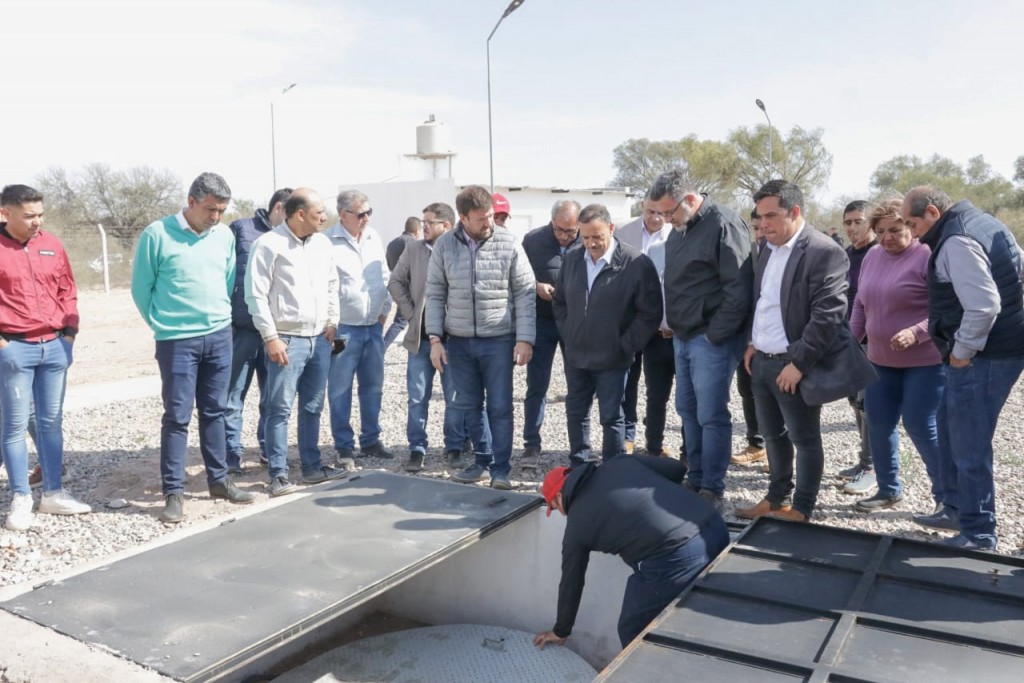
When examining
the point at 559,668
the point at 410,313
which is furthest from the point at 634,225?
the point at 559,668

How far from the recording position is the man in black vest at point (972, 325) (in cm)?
387

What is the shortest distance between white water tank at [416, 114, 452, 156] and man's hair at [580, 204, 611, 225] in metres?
20.5

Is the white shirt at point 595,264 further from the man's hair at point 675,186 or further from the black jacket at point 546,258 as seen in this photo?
the black jacket at point 546,258

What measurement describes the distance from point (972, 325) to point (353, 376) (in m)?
4.13

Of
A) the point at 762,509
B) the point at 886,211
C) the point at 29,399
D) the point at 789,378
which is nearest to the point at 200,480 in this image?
the point at 29,399

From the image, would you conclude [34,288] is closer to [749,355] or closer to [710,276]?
[710,276]

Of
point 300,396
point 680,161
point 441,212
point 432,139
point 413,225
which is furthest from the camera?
point 680,161

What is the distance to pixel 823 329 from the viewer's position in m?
4.13

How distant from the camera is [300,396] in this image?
222 inches

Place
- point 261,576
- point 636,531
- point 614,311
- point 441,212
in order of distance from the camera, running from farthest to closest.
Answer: point 441,212
point 614,311
point 261,576
point 636,531

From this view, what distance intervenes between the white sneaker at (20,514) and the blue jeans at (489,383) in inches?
109

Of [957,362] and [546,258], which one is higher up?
[546,258]

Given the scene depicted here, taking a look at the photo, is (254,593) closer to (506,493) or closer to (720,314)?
(506,493)

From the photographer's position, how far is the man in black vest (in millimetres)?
3871
